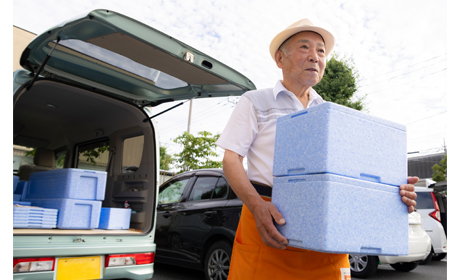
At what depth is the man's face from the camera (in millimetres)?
1707

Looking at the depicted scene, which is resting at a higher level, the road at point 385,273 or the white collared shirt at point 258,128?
the white collared shirt at point 258,128

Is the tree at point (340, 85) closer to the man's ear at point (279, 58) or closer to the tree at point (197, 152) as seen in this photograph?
the tree at point (197, 152)

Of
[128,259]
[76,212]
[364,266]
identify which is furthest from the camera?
[364,266]

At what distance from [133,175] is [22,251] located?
1721 millimetres

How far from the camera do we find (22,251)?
254 cm

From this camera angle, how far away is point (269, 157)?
5.53ft

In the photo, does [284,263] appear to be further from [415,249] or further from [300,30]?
[415,249]

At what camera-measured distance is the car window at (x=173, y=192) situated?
17.8 feet

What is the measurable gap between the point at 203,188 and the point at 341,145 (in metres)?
3.94

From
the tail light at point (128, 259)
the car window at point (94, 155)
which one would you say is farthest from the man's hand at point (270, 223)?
the car window at point (94, 155)

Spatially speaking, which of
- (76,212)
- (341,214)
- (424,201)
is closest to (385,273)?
(424,201)

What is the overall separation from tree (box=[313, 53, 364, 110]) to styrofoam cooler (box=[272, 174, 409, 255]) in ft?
45.5

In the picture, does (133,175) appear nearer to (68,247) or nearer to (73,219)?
(73,219)

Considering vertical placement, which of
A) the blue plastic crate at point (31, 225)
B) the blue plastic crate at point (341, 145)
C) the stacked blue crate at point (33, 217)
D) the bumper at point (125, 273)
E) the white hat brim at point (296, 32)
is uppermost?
the white hat brim at point (296, 32)
